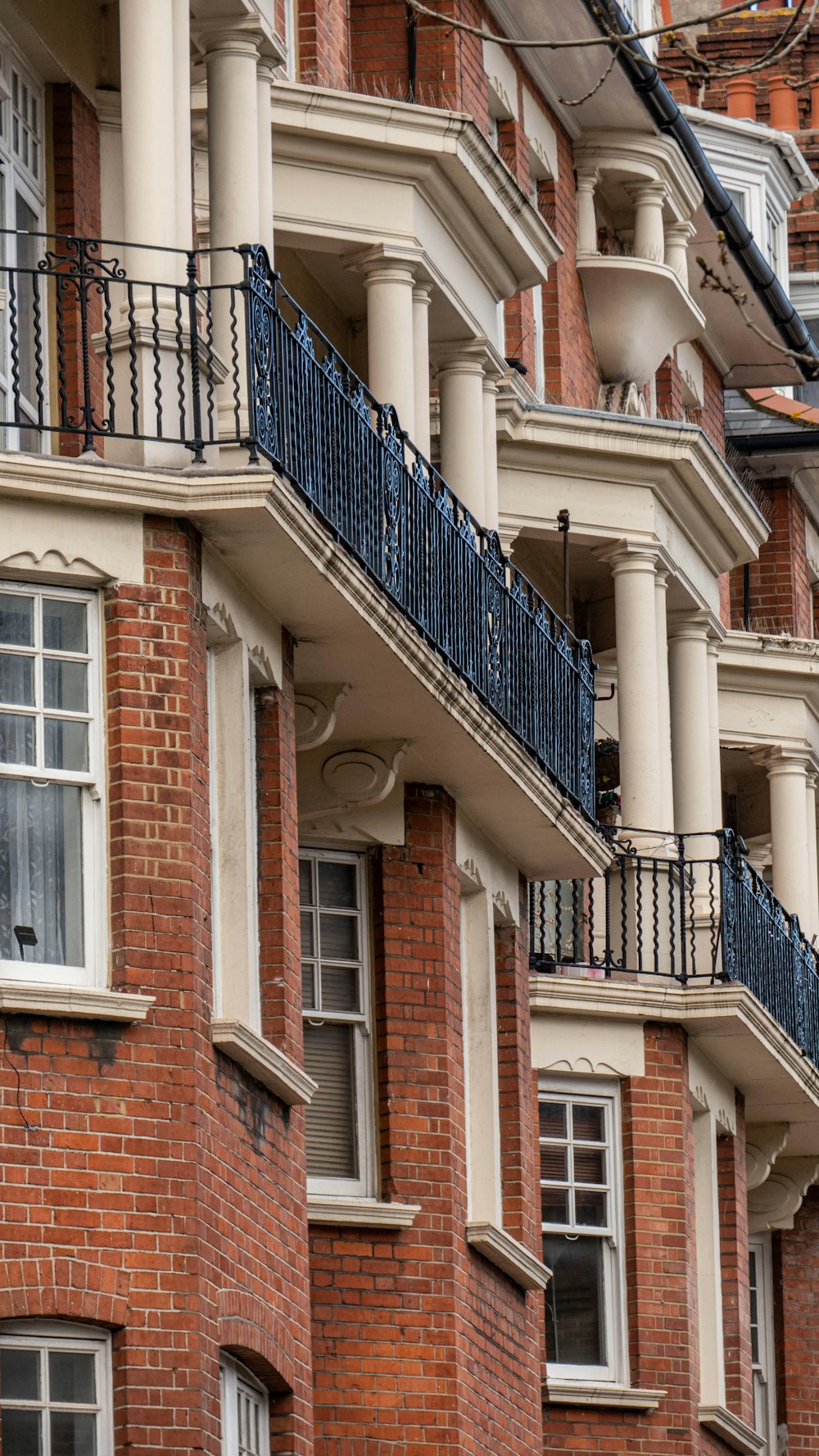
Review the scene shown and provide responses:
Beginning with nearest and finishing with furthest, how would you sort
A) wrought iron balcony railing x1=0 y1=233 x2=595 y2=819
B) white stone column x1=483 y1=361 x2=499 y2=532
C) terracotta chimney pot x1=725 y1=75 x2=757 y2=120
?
wrought iron balcony railing x1=0 y1=233 x2=595 y2=819 → white stone column x1=483 y1=361 x2=499 y2=532 → terracotta chimney pot x1=725 y1=75 x2=757 y2=120

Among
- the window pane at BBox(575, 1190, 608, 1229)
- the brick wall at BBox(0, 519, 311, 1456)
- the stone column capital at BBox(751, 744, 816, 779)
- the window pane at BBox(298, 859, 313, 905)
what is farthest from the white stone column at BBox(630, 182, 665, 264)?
the brick wall at BBox(0, 519, 311, 1456)

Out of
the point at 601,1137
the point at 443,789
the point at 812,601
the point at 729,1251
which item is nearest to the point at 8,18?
the point at 443,789

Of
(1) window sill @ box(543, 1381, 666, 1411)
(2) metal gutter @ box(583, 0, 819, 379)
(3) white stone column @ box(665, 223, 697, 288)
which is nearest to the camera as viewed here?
(1) window sill @ box(543, 1381, 666, 1411)

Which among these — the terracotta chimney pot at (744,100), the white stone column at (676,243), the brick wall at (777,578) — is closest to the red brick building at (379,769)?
the white stone column at (676,243)

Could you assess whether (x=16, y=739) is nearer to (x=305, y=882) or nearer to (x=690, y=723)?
(x=305, y=882)

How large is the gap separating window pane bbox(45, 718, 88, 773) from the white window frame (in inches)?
427

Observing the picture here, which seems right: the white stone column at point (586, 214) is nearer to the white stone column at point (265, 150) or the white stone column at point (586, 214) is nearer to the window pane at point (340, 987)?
the window pane at point (340, 987)

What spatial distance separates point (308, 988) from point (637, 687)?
25.0 ft

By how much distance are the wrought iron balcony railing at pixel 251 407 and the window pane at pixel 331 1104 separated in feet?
7.23

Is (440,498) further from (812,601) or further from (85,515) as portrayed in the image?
(812,601)

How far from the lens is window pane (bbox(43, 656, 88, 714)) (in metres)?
17.9

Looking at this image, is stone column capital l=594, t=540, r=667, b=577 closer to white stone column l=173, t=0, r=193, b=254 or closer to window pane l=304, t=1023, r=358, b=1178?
window pane l=304, t=1023, r=358, b=1178

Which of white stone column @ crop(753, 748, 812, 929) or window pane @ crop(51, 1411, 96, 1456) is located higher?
white stone column @ crop(753, 748, 812, 929)

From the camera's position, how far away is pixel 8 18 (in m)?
20.4
